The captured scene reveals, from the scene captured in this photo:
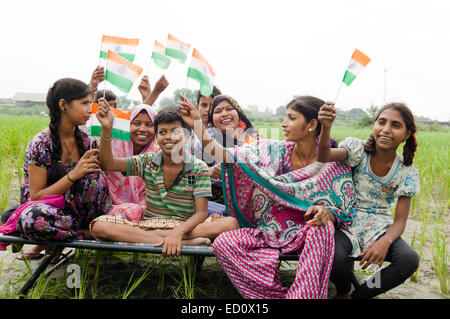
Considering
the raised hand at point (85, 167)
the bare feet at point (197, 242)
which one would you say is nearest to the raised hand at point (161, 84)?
the raised hand at point (85, 167)

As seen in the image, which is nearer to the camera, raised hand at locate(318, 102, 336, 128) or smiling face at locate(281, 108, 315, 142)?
raised hand at locate(318, 102, 336, 128)

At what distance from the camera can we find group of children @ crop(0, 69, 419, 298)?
2191 millimetres

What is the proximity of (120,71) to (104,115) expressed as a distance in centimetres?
35

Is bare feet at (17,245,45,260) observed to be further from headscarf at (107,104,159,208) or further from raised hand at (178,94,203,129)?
raised hand at (178,94,203,129)

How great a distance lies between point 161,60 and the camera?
2740mm

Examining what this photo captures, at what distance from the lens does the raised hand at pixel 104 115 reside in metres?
2.23

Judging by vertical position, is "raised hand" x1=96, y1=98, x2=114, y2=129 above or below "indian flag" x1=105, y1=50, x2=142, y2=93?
below

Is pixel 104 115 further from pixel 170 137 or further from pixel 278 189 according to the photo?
pixel 278 189

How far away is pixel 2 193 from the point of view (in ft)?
12.1

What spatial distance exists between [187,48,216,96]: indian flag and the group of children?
221 millimetres

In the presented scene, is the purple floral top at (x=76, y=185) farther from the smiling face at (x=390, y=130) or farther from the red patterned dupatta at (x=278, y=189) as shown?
the smiling face at (x=390, y=130)

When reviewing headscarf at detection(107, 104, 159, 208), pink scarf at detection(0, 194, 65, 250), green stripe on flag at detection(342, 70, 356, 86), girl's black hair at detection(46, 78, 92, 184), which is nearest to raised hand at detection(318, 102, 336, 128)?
green stripe on flag at detection(342, 70, 356, 86)

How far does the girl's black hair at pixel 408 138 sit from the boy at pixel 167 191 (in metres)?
1.01
